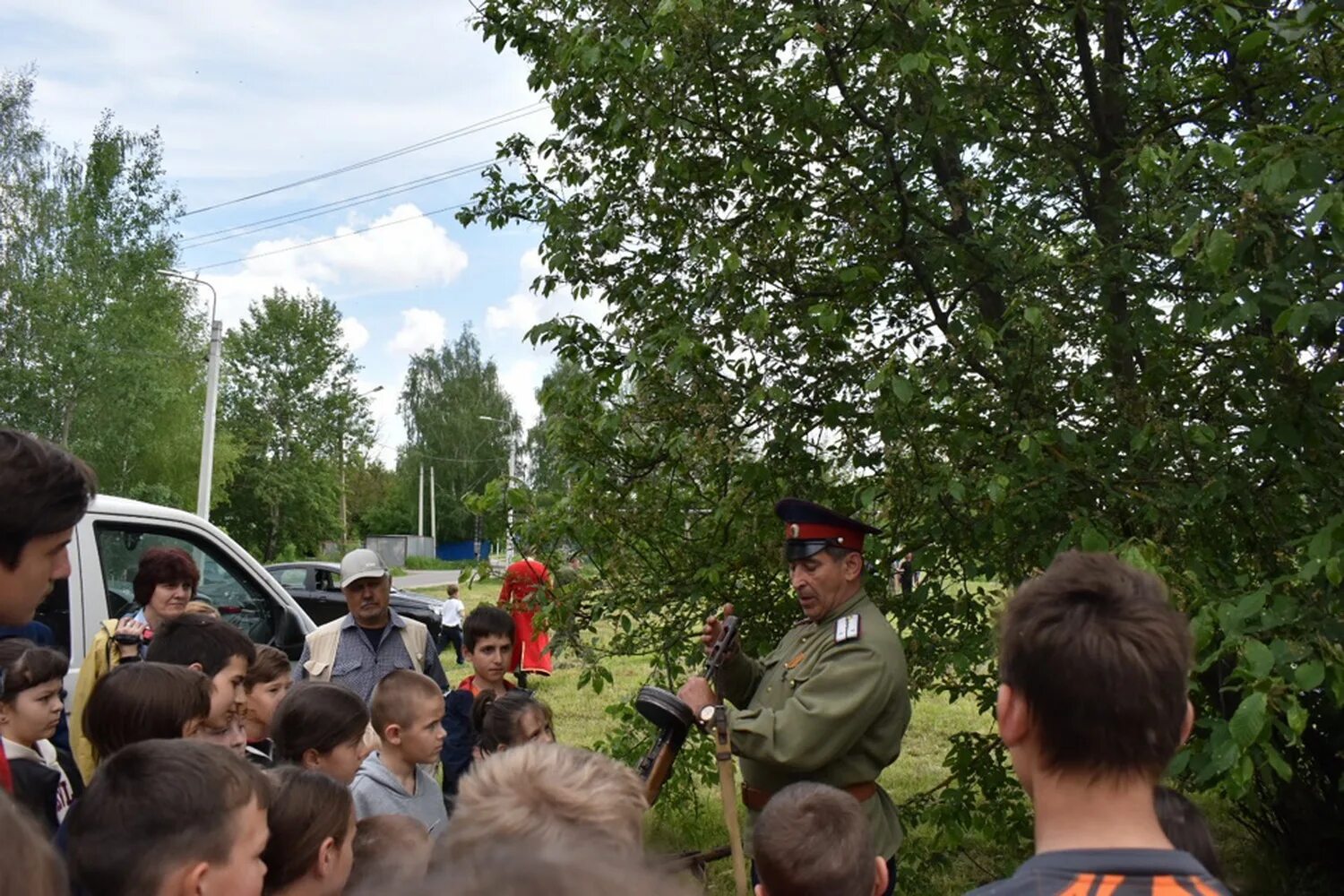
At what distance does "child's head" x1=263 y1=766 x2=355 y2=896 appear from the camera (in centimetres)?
247

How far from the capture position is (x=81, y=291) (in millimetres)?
26453

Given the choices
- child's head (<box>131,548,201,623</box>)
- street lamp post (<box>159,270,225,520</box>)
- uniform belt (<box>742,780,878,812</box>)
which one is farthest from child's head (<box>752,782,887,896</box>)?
street lamp post (<box>159,270,225,520</box>)

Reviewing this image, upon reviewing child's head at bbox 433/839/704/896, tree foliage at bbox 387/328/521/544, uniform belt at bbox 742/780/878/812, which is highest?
tree foliage at bbox 387/328/521/544

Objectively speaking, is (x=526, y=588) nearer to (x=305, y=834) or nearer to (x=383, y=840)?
(x=383, y=840)

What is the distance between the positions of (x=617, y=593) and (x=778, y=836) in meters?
2.74

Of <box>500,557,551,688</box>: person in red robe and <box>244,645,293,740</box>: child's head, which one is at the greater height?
<box>500,557,551,688</box>: person in red robe

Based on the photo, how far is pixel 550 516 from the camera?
5.32 m

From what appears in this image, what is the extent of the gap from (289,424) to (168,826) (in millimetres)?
54341

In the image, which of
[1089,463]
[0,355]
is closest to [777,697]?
[1089,463]

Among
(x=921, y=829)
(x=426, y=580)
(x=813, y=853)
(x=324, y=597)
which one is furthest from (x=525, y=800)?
(x=426, y=580)

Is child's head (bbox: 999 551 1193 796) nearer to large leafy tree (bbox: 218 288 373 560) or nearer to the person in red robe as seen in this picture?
the person in red robe

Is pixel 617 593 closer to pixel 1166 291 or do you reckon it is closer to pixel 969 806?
pixel 969 806

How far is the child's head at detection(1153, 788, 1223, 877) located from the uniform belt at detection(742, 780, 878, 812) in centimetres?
139

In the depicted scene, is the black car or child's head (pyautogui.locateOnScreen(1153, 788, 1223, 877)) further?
the black car
